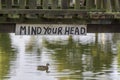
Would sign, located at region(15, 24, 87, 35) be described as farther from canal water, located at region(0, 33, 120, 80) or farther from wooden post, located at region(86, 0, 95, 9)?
canal water, located at region(0, 33, 120, 80)

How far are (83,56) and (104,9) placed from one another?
1913cm

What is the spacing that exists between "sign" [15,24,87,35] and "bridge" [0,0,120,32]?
91 millimetres

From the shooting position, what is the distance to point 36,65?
22359 millimetres

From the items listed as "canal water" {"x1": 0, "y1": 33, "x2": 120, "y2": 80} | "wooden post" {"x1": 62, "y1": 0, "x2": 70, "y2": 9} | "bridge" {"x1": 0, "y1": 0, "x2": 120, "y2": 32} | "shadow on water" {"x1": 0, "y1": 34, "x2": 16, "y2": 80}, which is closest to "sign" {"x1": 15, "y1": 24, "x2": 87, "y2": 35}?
"bridge" {"x1": 0, "y1": 0, "x2": 120, "y2": 32}

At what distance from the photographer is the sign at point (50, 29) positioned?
6.73m

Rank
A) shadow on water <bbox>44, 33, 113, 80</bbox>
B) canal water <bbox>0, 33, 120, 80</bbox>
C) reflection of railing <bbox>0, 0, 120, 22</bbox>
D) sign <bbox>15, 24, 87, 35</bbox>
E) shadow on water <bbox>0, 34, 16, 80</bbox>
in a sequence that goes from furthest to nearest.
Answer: shadow on water <bbox>44, 33, 113, 80</bbox> < shadow on water <bbox>0, 34, 16, 80</bbox> < canal water <bbox>0, 33, 120, 80</bbox> < sign <bbox>15, 24, 87, 35</bbox> < reflection of railing <bbox>0, 0, 120, 22</bbox>

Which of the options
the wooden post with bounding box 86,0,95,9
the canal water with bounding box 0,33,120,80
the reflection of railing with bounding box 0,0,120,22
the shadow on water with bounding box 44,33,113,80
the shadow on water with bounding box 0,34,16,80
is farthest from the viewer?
the shadow on water with bounding box 44,33,113,80

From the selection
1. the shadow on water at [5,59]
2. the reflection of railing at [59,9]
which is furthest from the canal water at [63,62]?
the reflection of railing at [59,9]

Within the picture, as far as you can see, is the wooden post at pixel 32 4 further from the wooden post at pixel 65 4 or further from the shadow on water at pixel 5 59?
the shadow on water at pixel 5 59

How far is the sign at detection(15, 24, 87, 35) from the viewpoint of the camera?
673 cm

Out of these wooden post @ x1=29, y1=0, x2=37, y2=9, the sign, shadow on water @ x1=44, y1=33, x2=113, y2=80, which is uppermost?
wooden post @ x1=29, y1=0, x2=37, y2=9

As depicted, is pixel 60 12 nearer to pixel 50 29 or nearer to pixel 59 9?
pixel 59 9

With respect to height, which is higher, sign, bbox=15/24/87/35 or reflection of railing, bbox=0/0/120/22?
reflection of railing, bbox=0/0/120/22

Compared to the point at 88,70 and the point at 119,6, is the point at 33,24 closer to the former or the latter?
the point at 119,6
